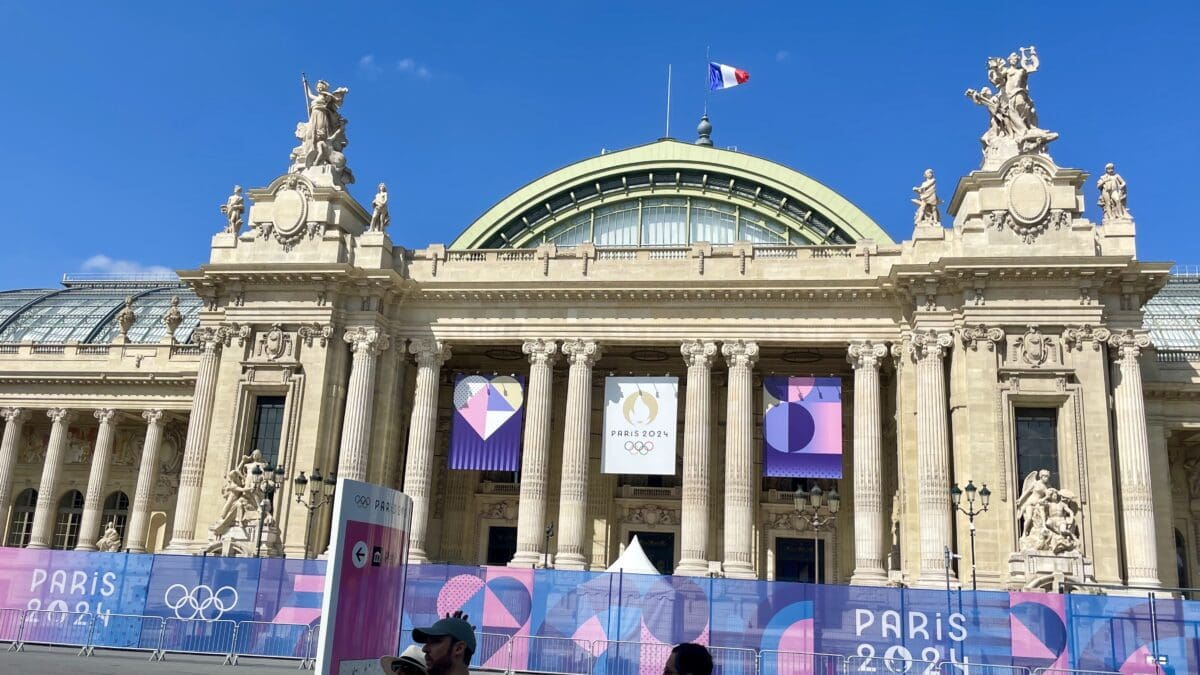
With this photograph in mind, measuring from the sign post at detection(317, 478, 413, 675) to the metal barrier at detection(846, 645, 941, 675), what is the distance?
16.1 meters

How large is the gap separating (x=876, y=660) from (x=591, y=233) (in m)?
34.5

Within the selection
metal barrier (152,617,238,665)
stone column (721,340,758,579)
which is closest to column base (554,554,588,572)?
stone column (721,340,758,579)

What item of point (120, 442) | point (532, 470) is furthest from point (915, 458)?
point (120, 442)

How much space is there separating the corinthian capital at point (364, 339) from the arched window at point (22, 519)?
77.7 ft

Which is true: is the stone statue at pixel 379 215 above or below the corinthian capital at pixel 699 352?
above

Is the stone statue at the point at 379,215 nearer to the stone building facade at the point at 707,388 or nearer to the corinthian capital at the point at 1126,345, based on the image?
the stone building facade at the point at 707,388

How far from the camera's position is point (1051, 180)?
36812mm

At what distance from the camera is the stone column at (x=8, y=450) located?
161ft

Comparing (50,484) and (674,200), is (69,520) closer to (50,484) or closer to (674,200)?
(50,484)

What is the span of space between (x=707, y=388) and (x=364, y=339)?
44.3 feet

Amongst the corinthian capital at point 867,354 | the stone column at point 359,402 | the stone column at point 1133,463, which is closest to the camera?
the stone column at point 1133,463

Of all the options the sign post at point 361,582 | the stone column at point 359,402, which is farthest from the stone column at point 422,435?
the sign post at point 361,582

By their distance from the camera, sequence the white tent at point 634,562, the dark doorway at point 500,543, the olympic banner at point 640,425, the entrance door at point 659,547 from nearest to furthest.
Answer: the white tent at point 634,562
the olympic banner at point 640,425
the entrance door at point 659,547
the dark doorway at point 500,543

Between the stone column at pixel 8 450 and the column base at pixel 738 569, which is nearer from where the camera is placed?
the column base at pixel 738 569
